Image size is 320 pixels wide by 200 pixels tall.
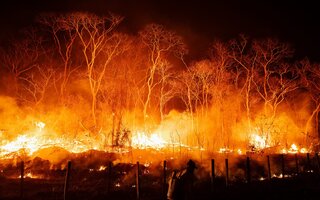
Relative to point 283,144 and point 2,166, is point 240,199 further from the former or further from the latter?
point 283,144

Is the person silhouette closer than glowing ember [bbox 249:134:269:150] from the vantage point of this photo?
Yes

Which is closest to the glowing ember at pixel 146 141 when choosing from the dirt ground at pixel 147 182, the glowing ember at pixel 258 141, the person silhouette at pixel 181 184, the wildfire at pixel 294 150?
the dirt ground at pixel 147 182

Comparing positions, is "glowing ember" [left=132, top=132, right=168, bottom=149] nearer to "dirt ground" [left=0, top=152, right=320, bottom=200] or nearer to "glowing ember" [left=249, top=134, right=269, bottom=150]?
"dirt ground" [left=0, top=152, right=320, bottom=200]

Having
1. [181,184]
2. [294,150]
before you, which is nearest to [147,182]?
[181,184]

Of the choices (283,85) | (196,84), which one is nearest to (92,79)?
(196,84)

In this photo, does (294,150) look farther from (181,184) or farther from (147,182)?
(181,184)

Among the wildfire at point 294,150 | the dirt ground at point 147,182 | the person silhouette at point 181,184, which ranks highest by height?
the wildfire at point 294,150

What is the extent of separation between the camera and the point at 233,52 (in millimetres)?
33781

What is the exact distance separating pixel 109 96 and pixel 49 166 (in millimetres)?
12851

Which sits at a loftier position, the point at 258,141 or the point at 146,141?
the point at 146,141

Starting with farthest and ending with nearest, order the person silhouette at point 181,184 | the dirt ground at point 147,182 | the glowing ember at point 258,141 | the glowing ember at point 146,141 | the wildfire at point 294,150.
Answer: the wildfire at point 294,150 < the glowing ember at point 258,141 < the glowing ember at point 146,141 < the dirt ground at point 147,182 < the person silhouette at point 181,184

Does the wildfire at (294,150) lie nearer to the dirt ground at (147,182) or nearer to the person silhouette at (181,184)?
the dirt ground at (147,182)

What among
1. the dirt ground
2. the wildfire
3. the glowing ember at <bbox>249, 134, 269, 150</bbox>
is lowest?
the dirt ground

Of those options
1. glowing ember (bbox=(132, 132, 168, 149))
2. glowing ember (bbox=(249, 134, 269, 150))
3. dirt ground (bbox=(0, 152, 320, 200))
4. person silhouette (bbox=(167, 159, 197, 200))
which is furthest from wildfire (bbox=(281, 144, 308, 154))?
person silhouette (bbox=(167, 159, 197, 200))
